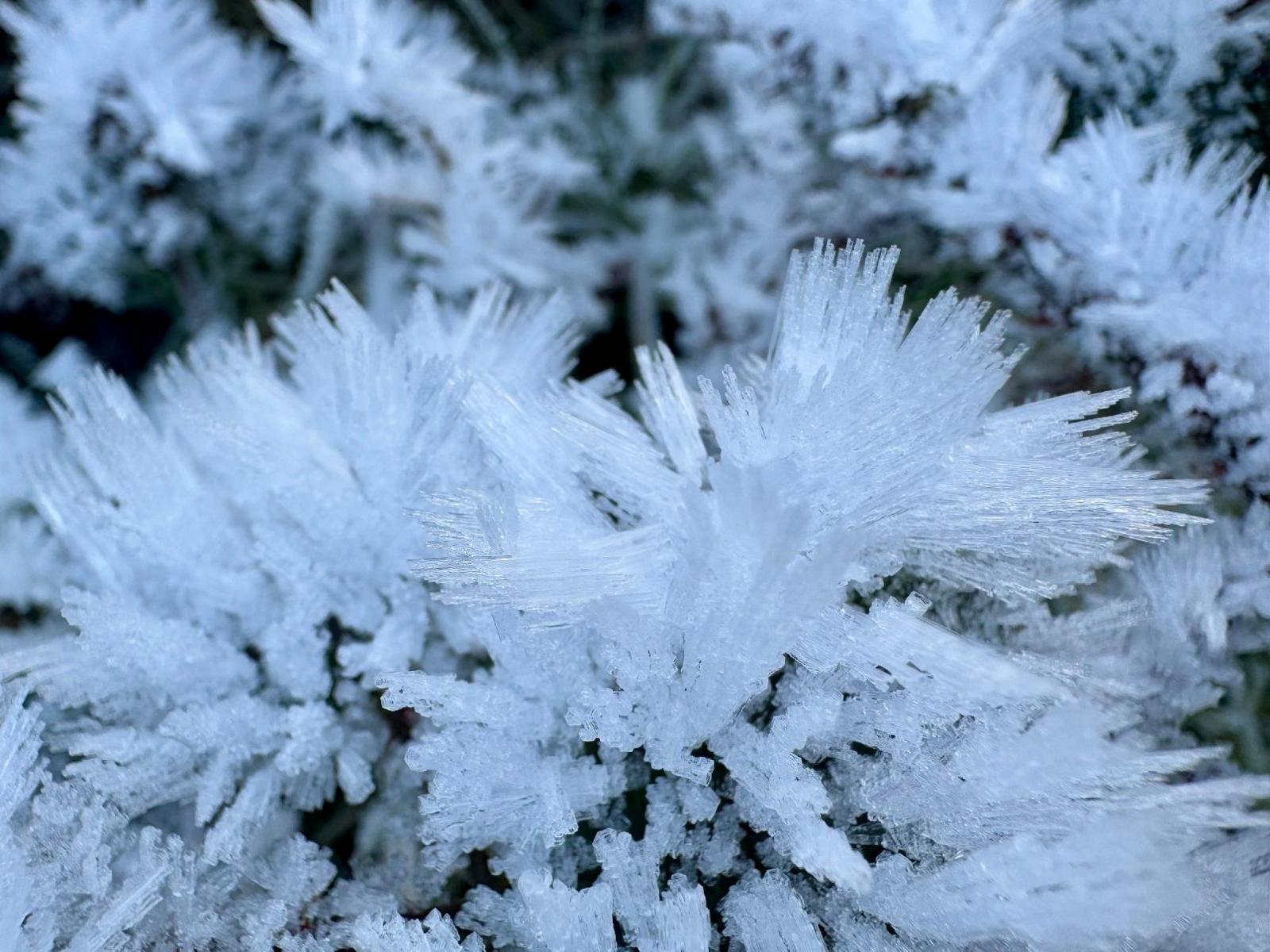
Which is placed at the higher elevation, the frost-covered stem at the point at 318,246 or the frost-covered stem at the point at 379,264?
the frost-covered stem at the point at 318,246

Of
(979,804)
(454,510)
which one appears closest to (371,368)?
(454,510)

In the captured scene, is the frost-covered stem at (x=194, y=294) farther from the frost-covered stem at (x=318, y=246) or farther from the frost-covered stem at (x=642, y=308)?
the frost-covered stem at (x=642, y=308)

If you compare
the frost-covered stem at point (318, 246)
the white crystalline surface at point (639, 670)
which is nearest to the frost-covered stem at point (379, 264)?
the frost-covered stem at point (318, 246)

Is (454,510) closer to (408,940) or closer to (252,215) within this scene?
(408,940)

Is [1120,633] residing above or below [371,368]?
below

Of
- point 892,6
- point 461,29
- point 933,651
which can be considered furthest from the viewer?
point 461,29

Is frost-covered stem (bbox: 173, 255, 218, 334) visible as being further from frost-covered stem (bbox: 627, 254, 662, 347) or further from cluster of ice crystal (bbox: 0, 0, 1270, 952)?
frost-covered stem (bbox: 627, 254, 662, 347)

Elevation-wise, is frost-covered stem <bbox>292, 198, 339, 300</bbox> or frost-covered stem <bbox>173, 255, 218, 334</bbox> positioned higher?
frost-covered stem <bbox>173, 255, 218, 334</bbox>

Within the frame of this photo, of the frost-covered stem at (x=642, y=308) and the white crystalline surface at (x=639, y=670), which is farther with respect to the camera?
the frost-covered stem at (x=642, y=308)

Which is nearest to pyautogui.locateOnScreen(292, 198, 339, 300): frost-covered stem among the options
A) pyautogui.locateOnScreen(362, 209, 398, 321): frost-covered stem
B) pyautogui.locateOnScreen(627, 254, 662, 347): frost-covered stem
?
pyautogui.locateOnScreen(362, 209, 398, 321): frost-covered stem
